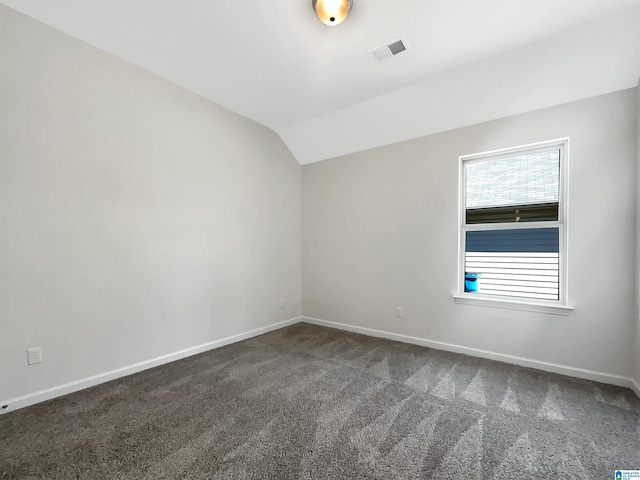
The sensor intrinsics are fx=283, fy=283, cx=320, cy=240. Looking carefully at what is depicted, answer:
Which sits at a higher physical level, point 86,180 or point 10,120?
point 10,120

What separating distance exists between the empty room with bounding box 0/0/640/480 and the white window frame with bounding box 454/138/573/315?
0.03 m

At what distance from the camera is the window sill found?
2.61 meters

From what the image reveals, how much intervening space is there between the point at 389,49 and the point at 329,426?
2.86m

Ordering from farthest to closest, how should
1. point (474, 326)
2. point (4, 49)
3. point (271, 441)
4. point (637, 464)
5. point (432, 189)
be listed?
point (432, 189), point (474, 326), point (4, 49), point (271, 441), point (637, 464)

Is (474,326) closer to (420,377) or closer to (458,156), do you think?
(420,377)

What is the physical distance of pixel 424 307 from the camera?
3354 mm

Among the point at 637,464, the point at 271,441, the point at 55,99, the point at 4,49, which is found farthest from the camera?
the point at 55,99

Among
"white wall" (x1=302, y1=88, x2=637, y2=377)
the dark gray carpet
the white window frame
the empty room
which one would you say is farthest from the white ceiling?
the dark gray carpet

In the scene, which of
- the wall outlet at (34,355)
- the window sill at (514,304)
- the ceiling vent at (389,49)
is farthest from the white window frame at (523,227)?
the wall outlet at (34,355)

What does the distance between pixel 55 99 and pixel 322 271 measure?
10.9 ft

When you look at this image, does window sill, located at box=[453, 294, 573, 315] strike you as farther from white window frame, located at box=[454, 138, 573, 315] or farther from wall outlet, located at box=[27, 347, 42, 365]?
wall outlet, located at box=[27, 347, 42, 365]

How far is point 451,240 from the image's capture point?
320 cm

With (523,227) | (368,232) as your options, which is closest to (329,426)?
(368,232)

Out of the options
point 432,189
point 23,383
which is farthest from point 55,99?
point 432,189
